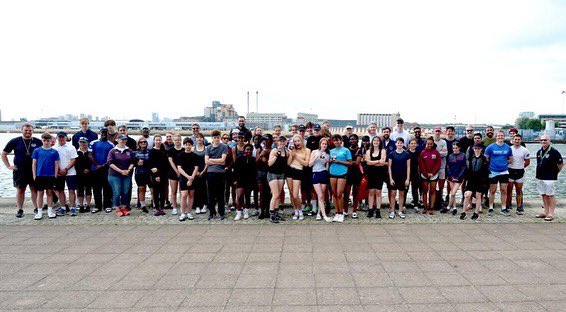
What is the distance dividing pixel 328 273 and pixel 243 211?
11.7 feet

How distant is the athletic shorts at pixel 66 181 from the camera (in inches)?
317

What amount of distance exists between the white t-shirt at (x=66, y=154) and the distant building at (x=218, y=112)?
167 meters

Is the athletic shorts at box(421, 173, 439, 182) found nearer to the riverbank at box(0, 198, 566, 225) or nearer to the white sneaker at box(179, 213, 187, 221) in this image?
the riverbank at box(0, 198, 566, 225)

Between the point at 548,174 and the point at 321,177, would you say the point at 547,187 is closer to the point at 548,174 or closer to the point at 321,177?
the point at 548,174

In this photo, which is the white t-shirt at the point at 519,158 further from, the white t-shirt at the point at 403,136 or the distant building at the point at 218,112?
the distant building at the point at 218,112

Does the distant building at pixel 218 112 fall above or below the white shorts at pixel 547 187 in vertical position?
above

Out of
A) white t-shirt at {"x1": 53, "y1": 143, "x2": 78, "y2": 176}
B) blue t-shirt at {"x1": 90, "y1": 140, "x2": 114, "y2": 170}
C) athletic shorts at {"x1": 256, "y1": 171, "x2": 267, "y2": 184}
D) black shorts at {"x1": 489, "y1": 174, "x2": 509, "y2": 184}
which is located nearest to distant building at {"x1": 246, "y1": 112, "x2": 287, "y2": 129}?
blue t-shirt at {"x1": 90, "y1": 140, "x2": 114, "y2": 170}

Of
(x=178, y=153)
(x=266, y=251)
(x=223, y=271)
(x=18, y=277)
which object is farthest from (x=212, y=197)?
(x=18, y=277)

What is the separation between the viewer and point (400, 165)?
7.76 m

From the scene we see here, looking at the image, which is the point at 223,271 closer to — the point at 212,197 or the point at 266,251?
the point at 266,251

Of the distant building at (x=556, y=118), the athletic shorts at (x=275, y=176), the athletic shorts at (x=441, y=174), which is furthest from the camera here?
the distant building at (x=556, y=118)

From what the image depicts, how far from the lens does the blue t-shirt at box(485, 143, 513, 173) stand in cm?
803

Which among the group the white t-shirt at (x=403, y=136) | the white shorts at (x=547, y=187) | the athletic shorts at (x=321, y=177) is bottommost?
the white shorts at (x=547, y=187)

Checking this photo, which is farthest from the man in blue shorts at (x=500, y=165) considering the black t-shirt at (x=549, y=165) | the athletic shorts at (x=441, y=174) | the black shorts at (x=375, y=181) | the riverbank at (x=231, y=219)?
the black shorts at (x=375, y=181)
